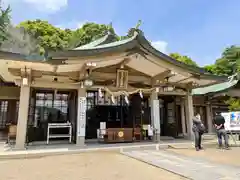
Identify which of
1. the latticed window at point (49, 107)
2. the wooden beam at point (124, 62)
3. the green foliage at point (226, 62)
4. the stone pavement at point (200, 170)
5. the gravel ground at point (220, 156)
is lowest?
the gravel ground at point (220, 156)

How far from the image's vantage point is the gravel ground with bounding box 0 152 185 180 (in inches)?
156

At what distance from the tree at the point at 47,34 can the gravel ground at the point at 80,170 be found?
80.4 feet

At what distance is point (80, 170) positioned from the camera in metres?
4.51

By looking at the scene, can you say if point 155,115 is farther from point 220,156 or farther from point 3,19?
point 3,19

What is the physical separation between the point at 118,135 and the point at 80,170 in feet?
13.0

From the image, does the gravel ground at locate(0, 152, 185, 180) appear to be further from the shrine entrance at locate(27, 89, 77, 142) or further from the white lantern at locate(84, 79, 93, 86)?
the shrine entrance at locate(27, 89, 77, 142)

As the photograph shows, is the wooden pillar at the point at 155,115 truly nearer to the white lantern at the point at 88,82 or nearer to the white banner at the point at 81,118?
the white lantern at the point at 88,82

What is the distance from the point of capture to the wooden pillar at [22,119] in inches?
275

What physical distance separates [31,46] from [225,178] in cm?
2994

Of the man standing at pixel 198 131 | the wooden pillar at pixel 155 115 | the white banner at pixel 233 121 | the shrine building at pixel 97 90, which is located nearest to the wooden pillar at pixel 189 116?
the shrine building at pixel 97 90

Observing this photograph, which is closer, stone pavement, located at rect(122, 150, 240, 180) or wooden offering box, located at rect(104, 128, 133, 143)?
stone pavement, located at rect(122, 150, 240, 180)

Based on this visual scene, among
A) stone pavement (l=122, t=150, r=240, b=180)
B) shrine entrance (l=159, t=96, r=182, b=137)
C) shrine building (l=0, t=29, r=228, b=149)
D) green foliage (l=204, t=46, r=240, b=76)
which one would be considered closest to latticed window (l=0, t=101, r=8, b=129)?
shrine building (l=0, t=29, r=228, b=149)

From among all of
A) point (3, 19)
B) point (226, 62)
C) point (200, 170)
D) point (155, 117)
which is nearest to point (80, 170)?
point (200, 170)

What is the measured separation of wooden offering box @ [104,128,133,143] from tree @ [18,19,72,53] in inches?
877
